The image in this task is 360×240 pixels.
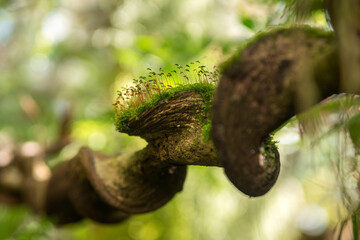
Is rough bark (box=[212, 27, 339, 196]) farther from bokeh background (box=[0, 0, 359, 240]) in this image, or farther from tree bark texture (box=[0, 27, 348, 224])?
bokeh background (box=[0, 0, 359, 240])

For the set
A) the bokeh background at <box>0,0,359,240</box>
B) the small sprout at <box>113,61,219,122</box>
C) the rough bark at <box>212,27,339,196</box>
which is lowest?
the bokeh background at <box>0,0,359,240</box>

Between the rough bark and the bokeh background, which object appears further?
the bokeh background

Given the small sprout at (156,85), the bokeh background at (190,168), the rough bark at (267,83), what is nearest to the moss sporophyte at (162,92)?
the small sprout at (156,85)

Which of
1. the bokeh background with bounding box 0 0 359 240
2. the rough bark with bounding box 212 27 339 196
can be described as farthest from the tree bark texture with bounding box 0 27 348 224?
the bokeh background with bounding box 0 0 359 240

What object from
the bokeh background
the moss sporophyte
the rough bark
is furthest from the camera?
the bokeh background

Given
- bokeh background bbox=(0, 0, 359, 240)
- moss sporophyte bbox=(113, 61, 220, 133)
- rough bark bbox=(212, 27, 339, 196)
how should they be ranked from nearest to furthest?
rough bark bbox=(212, 27, 339, 196), moss sporophyte bbox=(113, 61, 220, 133), bokeh background bbox=(0, 0, 359, 240)

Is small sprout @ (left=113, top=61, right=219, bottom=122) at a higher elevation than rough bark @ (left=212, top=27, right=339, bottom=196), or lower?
lower

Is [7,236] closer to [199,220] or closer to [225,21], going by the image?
[199,220]

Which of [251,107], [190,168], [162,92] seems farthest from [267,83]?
[190,168]

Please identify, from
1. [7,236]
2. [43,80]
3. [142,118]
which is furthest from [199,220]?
[43,80]

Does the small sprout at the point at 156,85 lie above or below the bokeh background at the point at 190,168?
above

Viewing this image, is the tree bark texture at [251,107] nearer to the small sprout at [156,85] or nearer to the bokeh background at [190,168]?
the small sprout at [156,85]
